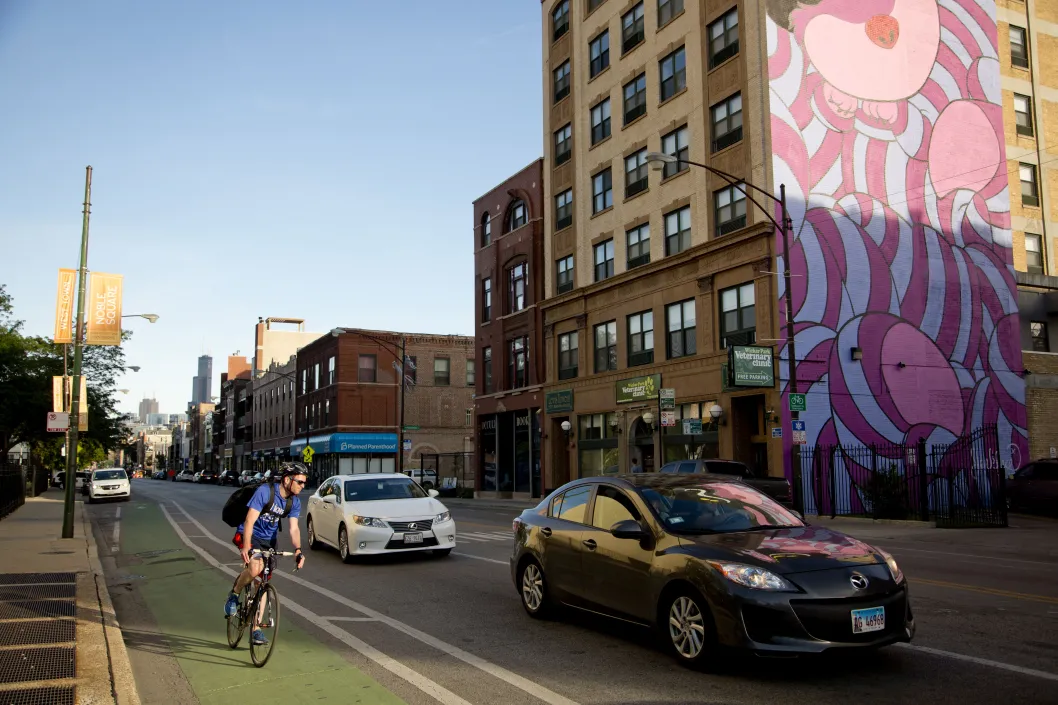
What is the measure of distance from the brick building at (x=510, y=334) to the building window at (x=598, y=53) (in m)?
5.75

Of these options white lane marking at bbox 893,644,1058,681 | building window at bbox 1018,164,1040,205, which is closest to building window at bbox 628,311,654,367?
building window at bbox 1018,164,1040,205

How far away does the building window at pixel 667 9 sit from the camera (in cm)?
3438

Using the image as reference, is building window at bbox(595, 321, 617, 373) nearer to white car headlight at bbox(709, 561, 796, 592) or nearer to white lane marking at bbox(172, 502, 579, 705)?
white lane marking at bbox(172, 502, 579, 705)

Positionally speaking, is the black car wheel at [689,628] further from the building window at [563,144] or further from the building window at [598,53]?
the building window at [563,144]

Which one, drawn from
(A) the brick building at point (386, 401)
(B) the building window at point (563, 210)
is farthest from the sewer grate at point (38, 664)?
(A) the brick building at point (386, 401)

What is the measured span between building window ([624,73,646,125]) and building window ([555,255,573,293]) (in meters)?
7.14

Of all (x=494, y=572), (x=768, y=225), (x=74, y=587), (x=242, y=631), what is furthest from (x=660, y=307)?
(x=242, y=631)

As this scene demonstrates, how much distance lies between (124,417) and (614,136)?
46220mm

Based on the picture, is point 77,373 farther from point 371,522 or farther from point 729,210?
point 729,210

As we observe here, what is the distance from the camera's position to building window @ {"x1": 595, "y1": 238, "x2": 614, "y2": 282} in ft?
125

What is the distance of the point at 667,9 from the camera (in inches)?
1382

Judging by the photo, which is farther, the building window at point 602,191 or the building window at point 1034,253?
the building window at point 1034,253

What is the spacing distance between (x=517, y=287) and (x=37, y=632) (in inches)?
1493

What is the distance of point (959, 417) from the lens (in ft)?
105
